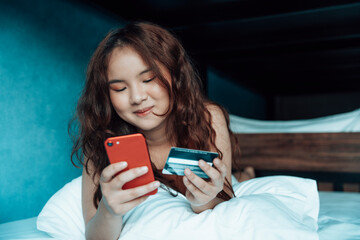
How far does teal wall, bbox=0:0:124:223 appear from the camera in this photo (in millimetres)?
1537

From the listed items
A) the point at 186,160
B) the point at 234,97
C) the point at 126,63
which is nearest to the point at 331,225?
the point at 186,160

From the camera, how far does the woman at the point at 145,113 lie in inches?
32.1

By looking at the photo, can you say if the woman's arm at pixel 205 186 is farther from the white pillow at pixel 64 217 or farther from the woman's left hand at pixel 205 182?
the white pillow at pixel 64 217

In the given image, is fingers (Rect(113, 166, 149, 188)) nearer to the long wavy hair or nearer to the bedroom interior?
the long wavy hair

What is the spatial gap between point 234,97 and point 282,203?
3.70 m

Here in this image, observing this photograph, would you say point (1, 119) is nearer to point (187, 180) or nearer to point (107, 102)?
point (107, 102)

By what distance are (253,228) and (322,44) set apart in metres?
2.30

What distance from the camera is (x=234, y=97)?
4555 millimetres

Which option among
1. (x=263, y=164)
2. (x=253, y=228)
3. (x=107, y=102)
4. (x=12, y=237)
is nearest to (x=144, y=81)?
(x=107, y=102)

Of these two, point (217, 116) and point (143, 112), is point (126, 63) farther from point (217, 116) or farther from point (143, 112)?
point (217, 116)

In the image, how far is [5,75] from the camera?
60.0 inches

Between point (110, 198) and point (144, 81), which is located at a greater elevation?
point (144, 81)

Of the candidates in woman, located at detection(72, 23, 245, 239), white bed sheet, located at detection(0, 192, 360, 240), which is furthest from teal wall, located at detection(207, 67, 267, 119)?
woman, located at detection(72, 23, 245, 239)

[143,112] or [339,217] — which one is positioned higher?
[143,112]
